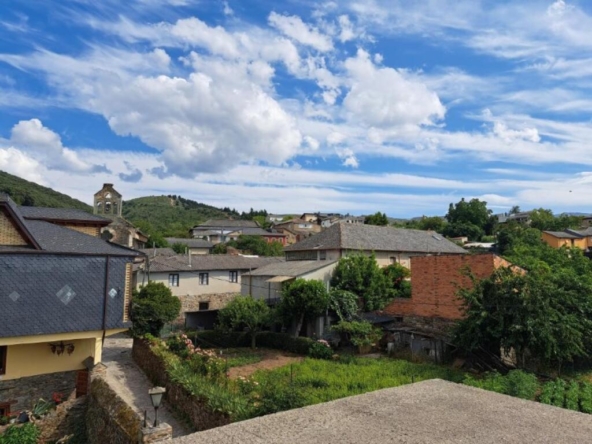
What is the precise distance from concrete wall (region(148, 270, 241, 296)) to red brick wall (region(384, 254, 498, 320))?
63.2 ft

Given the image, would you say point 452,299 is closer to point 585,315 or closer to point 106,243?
point 585,315

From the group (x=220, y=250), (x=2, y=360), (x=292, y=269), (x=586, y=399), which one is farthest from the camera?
(x=220, y=250)

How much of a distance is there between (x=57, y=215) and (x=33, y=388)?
10.3m

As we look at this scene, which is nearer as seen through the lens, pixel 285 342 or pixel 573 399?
pixel 573 399

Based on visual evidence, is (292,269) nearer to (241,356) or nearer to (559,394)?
(241,356)

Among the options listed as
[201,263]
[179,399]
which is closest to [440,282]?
[179,399]

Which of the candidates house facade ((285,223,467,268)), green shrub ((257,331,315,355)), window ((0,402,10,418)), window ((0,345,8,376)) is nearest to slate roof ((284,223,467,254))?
house facade ((285,223,467,268))

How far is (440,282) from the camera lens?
24812 millimetres

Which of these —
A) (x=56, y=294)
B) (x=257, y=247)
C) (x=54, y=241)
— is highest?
(x=54, y=241)

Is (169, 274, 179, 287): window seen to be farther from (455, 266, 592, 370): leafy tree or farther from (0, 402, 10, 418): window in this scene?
(455, 266, 592, 370): leafy tree

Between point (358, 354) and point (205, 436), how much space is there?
756 inches

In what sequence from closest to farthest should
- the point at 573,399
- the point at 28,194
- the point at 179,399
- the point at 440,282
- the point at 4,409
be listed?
the point at 573,399
the point at 179,399
the point at 4,409
the point at 440,282
the point at 28,194

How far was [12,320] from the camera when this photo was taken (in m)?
13.3

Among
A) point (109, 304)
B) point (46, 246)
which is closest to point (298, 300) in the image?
point (109, 304)
